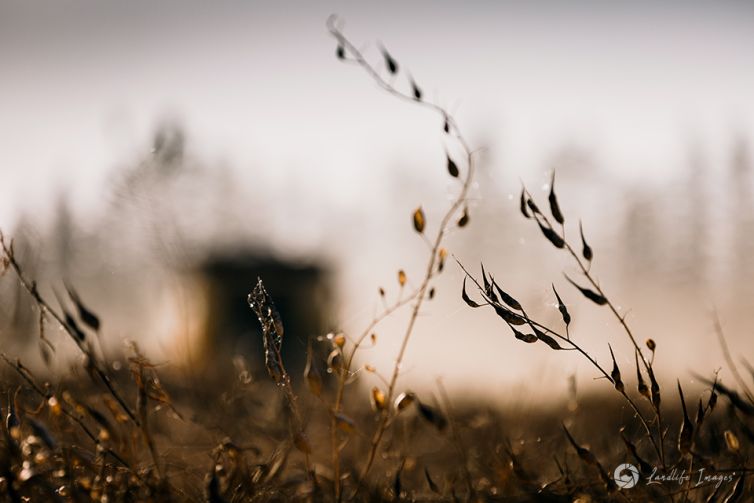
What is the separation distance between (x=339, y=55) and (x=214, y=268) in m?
8.45

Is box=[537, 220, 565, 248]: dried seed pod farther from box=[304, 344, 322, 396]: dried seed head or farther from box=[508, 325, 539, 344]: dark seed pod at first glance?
box=[304, 344, 322, 396]: dried seed head

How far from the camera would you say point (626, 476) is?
1.64m

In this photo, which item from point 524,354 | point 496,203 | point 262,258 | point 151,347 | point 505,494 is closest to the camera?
point 505,494

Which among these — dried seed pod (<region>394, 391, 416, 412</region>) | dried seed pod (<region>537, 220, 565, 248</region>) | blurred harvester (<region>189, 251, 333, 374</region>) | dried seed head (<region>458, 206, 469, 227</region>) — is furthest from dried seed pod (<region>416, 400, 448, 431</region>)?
blurred harvester (<region>189, 251, 333, 374</region>)

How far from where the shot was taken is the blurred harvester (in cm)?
930

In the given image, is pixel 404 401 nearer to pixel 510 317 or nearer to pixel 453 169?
pixel 510 317

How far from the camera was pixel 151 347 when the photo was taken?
12.4 ft

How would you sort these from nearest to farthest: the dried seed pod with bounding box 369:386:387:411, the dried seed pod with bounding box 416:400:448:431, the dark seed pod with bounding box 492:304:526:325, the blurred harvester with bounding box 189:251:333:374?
1. the dried seed pod with bounding box 416:400:448:431
2. the dark seed pod with bounding box 492:304:526:325
3. the dried seed pod with bounding box 369:386:387:411
4. the blurred harvester with bounding box 189:251:333:374

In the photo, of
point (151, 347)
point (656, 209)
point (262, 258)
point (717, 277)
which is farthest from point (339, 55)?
point (656, 209)

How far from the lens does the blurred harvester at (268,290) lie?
9.30 m

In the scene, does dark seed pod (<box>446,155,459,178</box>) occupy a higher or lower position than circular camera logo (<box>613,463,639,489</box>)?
higher

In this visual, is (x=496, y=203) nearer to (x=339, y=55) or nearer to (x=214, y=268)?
(x=214, y=268)

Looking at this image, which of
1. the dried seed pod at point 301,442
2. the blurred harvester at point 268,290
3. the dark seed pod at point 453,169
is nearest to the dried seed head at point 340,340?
the dried seed pod at point 301,442

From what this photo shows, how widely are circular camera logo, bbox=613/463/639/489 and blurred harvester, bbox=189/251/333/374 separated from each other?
717cm
